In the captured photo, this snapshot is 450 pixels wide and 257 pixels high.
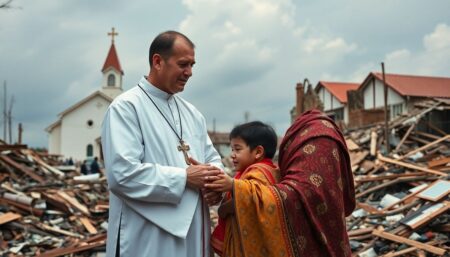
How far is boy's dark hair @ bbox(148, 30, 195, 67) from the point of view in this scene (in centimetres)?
241

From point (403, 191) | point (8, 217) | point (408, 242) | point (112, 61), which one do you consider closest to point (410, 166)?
point (403, 191)

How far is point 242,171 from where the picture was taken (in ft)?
8.80

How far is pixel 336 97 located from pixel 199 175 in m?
33.9

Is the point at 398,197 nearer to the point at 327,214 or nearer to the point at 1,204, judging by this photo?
the point at 327,214

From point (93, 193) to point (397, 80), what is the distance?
78.1 feet

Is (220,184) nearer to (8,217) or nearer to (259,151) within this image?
(259,151)

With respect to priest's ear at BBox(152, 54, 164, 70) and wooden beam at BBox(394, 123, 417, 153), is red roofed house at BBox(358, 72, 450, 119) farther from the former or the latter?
priest's ear at BBox(152, 54, 164, 70)

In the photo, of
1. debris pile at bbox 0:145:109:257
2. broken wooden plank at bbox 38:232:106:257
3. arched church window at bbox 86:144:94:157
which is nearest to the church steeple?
arched church window at bbox 86:144:94:157

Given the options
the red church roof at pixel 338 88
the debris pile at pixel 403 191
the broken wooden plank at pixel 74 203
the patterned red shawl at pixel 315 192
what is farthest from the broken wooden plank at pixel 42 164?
the red church roof at pixel 338 88

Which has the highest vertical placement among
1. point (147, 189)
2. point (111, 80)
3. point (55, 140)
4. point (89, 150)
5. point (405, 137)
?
point (111, 80)

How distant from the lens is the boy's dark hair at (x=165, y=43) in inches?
94.8

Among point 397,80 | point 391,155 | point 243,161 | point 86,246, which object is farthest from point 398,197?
point 397,80

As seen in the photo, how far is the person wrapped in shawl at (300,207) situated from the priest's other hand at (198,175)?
14cm

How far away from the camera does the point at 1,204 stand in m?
8.95
